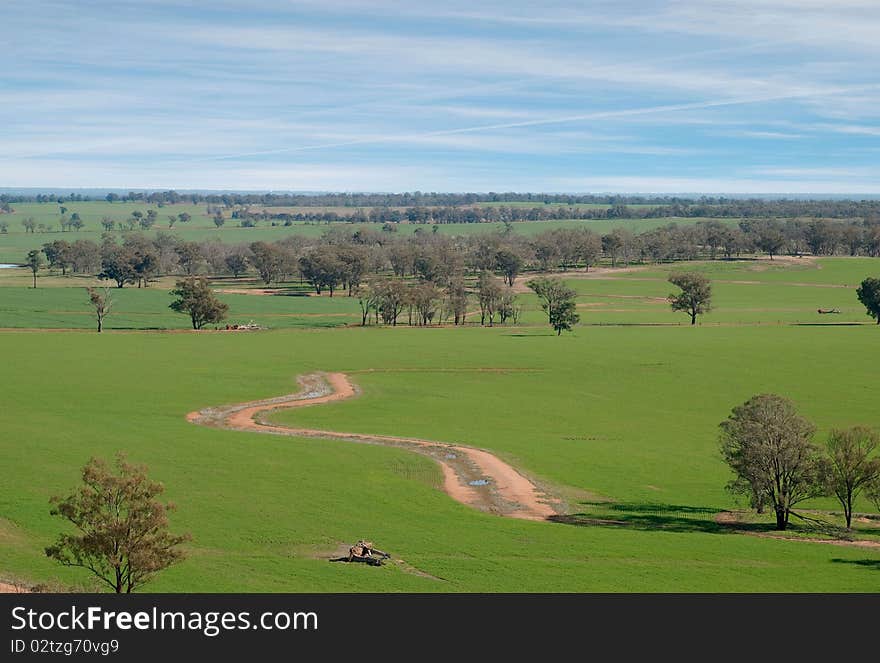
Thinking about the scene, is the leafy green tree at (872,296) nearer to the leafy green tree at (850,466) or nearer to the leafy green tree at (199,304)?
the leafy green tree at (199,304)

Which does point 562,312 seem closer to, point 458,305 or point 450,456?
point 458,305

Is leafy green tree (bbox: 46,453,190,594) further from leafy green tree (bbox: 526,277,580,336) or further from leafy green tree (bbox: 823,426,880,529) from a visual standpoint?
leafy green tree (bbox: 526,277,580,336)

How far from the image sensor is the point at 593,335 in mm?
141625

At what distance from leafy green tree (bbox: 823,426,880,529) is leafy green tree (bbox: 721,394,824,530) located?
765 millimetres

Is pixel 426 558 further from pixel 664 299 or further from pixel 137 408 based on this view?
pixel 664 299

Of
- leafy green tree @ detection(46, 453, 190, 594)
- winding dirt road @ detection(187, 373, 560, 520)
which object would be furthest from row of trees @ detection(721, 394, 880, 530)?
leafy green tree @ detection(46, 453, 190, 594)

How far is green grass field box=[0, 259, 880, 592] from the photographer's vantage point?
43.4 meters

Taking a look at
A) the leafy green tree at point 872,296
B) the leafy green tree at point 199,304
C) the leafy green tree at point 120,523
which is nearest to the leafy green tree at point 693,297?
the leafy green tree at point 872,296

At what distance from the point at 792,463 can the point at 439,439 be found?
29.5m

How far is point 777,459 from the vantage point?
5250cm

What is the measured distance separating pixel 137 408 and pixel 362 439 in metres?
22.4

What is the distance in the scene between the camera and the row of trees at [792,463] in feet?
172

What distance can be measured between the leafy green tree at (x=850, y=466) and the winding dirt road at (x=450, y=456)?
15024 mm
